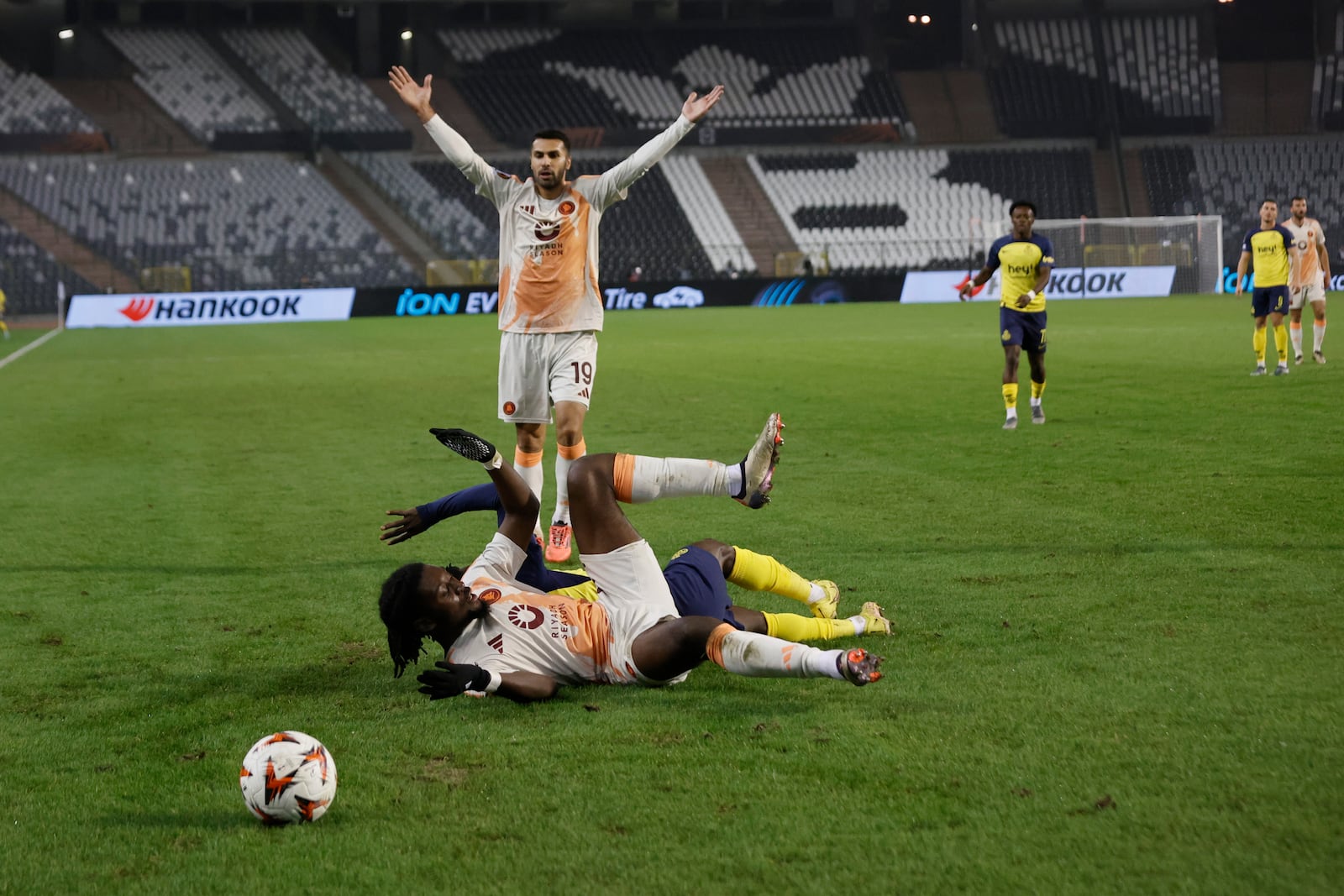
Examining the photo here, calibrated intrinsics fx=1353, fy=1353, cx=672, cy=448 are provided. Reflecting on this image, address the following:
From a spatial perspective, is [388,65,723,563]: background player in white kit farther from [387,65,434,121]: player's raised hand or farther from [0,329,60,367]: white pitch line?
[0,329,60,367]: white pitch line

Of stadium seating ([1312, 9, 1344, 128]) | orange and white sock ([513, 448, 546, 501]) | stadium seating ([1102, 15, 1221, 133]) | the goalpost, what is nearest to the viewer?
orange and white sock ([513, 448, 546, 501])

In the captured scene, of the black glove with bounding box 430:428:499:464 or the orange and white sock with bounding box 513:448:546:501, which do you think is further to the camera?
the orange and white sock with bounding box 513:448:546:501

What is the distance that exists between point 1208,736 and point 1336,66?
A: 193 feet

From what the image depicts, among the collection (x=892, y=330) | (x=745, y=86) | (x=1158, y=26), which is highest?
(x=1158, y=26)

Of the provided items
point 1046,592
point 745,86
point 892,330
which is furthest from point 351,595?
point 745,86

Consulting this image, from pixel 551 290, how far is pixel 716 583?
3173 mm

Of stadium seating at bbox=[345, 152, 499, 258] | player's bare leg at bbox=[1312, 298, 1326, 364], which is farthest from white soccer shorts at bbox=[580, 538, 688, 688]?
stadium seating at bbox=[345, 152, 499, 258]

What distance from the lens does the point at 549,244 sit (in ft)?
26.5

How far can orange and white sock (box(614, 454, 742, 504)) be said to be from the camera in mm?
5328

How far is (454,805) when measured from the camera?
13.3 ft

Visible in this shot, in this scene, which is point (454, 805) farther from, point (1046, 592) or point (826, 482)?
point (826, 482)

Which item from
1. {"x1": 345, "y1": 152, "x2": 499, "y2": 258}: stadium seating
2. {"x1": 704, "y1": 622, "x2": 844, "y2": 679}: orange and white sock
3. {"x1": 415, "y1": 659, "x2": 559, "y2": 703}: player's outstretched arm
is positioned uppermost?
{"x1": 345, "y1": 152, "x2": 499, "y2": 258}: stadium seating

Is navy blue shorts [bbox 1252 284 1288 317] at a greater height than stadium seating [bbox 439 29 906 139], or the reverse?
stadium seating [bbox 439 29 906 139]

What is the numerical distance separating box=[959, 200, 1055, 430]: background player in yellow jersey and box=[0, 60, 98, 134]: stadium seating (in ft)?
142
